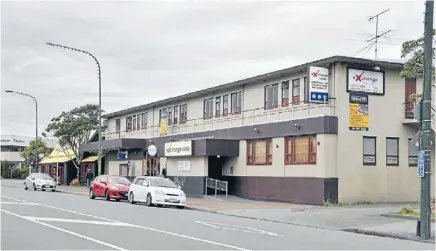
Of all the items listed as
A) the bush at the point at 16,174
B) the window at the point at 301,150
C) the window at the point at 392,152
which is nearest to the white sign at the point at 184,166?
the window at the point at 301,150

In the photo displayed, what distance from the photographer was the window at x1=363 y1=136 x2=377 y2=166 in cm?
2922

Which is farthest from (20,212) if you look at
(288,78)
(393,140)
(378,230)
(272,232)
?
(393,140)

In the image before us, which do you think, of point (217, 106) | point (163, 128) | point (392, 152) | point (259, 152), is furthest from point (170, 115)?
point (392, 152)

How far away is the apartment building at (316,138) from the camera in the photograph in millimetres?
28219

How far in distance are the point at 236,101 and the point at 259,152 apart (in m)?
4.50

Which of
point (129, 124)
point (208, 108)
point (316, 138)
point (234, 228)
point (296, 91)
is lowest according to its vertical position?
point (234, 228)

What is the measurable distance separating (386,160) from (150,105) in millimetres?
22186

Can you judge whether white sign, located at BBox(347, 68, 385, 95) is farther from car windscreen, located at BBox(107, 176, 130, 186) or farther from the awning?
the awning

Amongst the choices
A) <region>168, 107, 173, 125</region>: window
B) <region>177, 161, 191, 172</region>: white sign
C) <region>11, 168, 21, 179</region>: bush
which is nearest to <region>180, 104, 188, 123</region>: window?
<region>168, 107, 173, 125</region>: window

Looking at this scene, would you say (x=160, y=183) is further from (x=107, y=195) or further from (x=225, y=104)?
(x=225, y=104)

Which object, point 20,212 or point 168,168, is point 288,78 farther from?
point 20,212

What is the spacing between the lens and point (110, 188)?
3159 cm

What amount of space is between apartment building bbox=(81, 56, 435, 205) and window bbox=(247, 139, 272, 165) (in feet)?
0.18

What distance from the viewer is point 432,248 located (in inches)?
562
